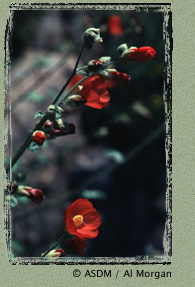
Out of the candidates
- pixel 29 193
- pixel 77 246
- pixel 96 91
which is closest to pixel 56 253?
pixel 77 246

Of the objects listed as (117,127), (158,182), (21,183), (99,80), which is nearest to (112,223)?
(158,182)

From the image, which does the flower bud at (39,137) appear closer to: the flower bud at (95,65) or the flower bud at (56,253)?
the flower bud at (95,65)

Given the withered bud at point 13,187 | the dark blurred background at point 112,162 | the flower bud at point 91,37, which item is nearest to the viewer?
the flower bud at point 91,37

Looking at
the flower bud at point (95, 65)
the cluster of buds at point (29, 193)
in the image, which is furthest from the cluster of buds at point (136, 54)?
the cluster of buds at point (29, 193)

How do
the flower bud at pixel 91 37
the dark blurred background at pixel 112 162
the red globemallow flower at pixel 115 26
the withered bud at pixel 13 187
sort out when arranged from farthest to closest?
the dark blurred background at pixel 112 162, the red globemallow flower at pixel 115 26, the withered bud at pixel 13 187, the flower bud at pixel 91 37

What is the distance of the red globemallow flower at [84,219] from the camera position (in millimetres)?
2150

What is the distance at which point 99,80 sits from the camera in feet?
7.23

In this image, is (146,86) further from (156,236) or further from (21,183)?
(21,183)

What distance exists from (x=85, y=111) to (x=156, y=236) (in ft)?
6.58

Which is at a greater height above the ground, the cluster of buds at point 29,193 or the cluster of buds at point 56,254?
the cluster of buds at point 29,193

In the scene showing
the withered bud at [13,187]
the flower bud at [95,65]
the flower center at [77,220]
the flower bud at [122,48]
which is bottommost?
the flower center at [77,220]

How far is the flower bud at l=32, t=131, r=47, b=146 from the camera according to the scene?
2129mm

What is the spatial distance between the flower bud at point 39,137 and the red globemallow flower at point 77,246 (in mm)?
599

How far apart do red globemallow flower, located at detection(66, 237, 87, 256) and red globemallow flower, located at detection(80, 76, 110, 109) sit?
795 millimetres
